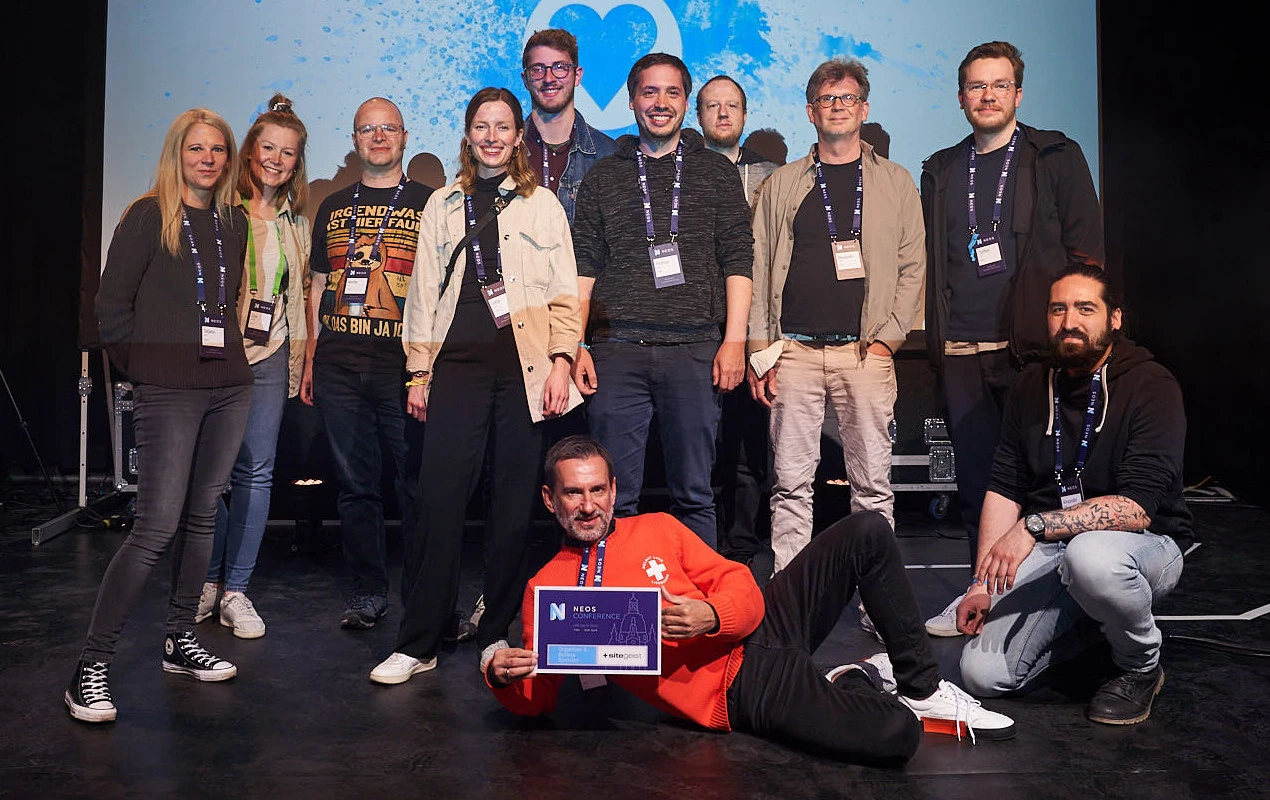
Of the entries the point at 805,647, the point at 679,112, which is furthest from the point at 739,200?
the point at 805,647

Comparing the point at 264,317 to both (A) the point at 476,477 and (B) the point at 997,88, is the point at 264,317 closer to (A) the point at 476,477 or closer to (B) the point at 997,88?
(A) the point at 476,477

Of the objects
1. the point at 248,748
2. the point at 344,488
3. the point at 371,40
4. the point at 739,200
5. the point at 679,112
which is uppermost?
the point at 371,40

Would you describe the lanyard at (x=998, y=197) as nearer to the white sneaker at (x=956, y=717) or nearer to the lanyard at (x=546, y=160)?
the lanyard at (x=546, y=160)

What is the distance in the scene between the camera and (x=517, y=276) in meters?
3.00

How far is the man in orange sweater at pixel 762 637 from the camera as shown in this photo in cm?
228

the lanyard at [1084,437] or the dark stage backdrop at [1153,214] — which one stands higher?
the dark stage backdrop at [1153,214]

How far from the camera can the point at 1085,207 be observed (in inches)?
134

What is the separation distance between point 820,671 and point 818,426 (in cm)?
111

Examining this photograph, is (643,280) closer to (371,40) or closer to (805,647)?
(805,647)

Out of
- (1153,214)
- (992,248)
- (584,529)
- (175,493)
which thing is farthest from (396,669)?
(1153,214)

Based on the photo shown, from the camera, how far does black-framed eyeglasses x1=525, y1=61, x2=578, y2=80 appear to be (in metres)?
3.69

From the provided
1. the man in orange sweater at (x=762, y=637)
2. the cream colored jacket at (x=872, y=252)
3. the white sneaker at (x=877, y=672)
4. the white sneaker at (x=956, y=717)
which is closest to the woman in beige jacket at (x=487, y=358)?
the man in orange sweater at (x=762, y=637)

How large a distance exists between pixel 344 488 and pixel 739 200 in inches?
59.8

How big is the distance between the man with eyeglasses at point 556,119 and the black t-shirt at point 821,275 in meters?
0.76
